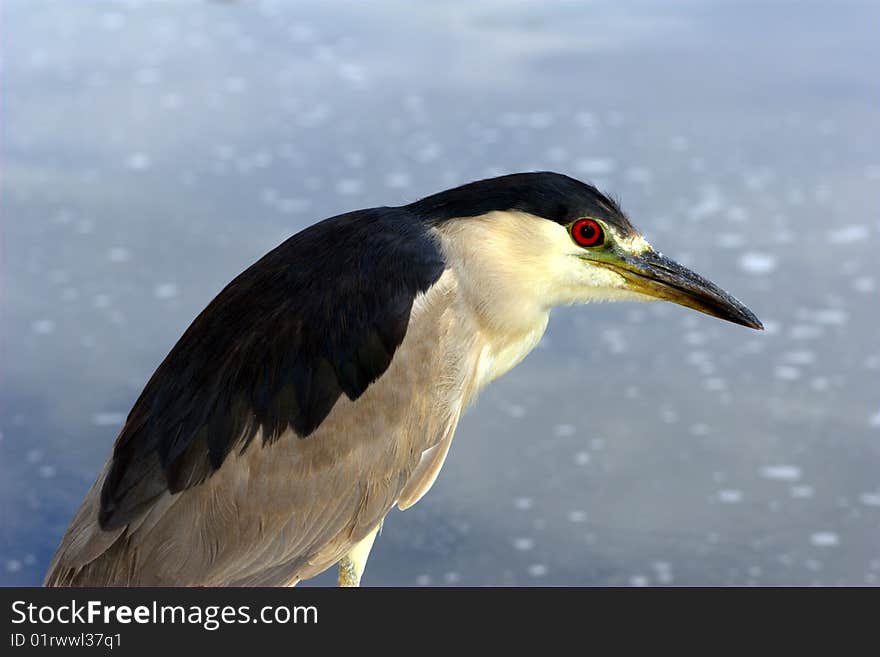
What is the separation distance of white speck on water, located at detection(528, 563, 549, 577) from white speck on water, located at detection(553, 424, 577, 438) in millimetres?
392

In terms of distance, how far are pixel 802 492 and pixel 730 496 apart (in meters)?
0.14

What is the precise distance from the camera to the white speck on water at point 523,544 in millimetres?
2541

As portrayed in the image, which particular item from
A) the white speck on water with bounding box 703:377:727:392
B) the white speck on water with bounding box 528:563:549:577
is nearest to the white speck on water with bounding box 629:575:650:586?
the white speck on water with bounding box 528:563:549:577

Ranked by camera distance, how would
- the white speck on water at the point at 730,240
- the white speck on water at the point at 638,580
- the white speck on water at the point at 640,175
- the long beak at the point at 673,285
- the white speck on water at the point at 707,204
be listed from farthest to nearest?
the white speck on water at the point at 640,175 < the white speck on water at the point at 707,204 < the white speck on water at the point at 730,240 < the white speck on water at the point at 638,580 < the long beak at the point at 673,285

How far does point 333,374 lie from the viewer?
1.49m

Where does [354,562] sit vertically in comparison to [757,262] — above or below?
above

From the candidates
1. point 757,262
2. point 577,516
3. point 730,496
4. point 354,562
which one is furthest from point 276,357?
point 757,262

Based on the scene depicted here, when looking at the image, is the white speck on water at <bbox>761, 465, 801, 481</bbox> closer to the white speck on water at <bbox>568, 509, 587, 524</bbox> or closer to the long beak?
the white speck on water at <bbox>568, 509, 587, 524</bbox>

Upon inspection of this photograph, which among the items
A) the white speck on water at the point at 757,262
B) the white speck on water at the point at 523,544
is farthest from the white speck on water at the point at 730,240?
the white speck on water at the point at 523,544

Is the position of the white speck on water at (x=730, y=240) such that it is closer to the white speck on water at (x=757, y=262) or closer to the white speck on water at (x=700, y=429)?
the white speck on water at (x=757, y=262)

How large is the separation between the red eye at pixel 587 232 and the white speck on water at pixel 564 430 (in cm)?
133

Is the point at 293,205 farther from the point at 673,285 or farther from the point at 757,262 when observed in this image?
the point at 673,285

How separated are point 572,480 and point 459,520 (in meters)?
0.25

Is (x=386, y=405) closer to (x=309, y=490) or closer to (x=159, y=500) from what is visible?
(x=309, y=490)
